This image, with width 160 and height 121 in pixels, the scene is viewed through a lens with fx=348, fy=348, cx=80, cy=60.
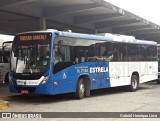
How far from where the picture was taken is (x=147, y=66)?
20.0 m

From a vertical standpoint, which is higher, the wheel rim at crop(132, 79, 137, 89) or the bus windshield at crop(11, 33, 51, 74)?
the bus windshield at crop(11, 33, 51, 74)

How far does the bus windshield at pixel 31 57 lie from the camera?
1311 cm

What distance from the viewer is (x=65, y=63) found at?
539 inches

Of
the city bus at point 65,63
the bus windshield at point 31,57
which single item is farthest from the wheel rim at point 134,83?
the bus windshield at point 31,57

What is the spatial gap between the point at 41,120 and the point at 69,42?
16.5 ft

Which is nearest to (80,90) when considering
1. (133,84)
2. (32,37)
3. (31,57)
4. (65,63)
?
(65,63)

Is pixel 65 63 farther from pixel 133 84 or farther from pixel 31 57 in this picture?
pixel 133 84

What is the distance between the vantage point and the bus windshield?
13109 millimetres

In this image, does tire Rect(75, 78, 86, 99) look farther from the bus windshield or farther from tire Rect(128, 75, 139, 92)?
tire Rect(128, 75, 139, 92)

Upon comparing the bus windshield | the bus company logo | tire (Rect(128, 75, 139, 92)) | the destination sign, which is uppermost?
the destination sign

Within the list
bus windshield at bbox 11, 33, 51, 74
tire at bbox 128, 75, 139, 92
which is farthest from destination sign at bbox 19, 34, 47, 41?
tire at bbox 128, 75, 139, 92

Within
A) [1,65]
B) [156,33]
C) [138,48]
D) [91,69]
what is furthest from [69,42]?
[156,33]

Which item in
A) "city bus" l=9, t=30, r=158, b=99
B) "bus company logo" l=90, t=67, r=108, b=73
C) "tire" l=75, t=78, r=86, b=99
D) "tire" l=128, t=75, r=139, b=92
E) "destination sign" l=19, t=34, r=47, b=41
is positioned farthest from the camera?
"tire" l=128, t=75, r=139, b=92

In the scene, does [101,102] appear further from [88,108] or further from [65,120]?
[65,120]
